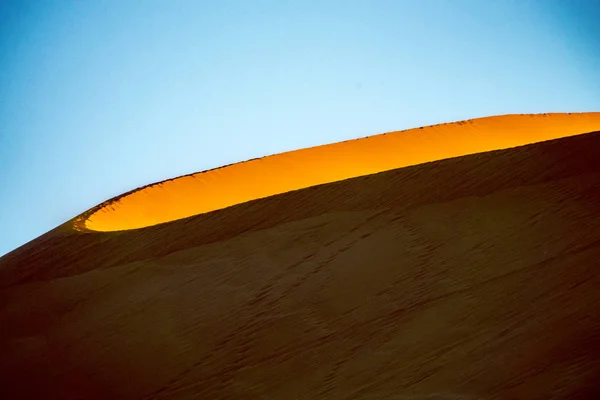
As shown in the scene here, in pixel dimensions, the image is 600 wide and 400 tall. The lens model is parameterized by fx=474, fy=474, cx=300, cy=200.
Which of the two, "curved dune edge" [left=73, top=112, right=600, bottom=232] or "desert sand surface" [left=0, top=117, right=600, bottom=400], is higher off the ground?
"curved dune edge" [left=73, top=112, right=600, bottom=232]

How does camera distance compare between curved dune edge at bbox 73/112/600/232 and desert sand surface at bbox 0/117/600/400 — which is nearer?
desert sand surface at bbox 0/117/600/400

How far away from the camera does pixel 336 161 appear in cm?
60

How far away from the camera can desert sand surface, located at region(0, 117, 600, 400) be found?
0.37 metres

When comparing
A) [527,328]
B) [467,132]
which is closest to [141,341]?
[527,328]

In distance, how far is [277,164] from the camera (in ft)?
1.97

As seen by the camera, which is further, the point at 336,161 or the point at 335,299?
the point at 336,161

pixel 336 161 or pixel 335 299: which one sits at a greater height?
pixel 336 161

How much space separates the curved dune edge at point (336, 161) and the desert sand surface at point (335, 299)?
0.52 feet

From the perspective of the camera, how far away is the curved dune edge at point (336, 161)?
1.83 ft

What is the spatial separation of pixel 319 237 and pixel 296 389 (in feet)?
0.39

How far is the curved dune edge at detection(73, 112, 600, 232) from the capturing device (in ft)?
1.83

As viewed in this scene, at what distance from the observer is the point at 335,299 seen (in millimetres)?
375

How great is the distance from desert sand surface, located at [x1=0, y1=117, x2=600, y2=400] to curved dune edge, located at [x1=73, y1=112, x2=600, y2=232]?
0.16 m

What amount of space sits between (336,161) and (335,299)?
26 centimetres
